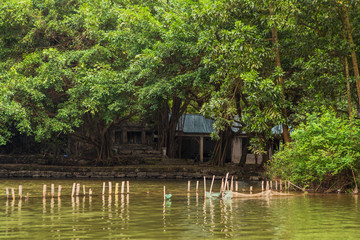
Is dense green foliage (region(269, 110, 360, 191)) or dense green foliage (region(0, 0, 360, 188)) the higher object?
dense green foliage (region(0, 0, 360, 188))

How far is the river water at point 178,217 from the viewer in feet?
34.2

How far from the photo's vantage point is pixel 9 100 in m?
26.9

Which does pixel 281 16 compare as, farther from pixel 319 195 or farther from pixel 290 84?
pixel 319 195

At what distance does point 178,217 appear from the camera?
13023 millimetres

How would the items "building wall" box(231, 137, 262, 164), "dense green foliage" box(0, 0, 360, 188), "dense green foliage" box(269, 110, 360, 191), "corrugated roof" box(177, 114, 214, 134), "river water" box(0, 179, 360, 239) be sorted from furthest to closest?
"building wall" box(231, 137, 262, 164), "corrugated roof" box(177, 114, 214, 134), "dense green foliage" box(0, 0, 360, 188), "dense green foliage" box(269, 110, 360, 191), "river water" box(0, 179, 360, 239)

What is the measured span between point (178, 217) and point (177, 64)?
1499 cm

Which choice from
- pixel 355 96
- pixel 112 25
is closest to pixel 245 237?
pixel 355 96

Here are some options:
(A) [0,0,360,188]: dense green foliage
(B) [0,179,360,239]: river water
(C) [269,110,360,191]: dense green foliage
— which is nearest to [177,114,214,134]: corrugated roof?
(A) [0,0,360,188]: dense green foliage

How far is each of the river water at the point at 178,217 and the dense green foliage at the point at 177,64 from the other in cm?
449

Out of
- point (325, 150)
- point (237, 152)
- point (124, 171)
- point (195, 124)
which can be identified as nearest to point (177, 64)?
point (124, 171)

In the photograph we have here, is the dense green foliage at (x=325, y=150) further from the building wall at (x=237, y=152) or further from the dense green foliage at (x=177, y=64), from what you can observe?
the building wall at (x=237, y=152)

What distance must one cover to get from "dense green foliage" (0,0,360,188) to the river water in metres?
4.49

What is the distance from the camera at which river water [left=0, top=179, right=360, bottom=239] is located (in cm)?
1044

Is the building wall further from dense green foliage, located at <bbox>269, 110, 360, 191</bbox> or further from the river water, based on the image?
the river water
